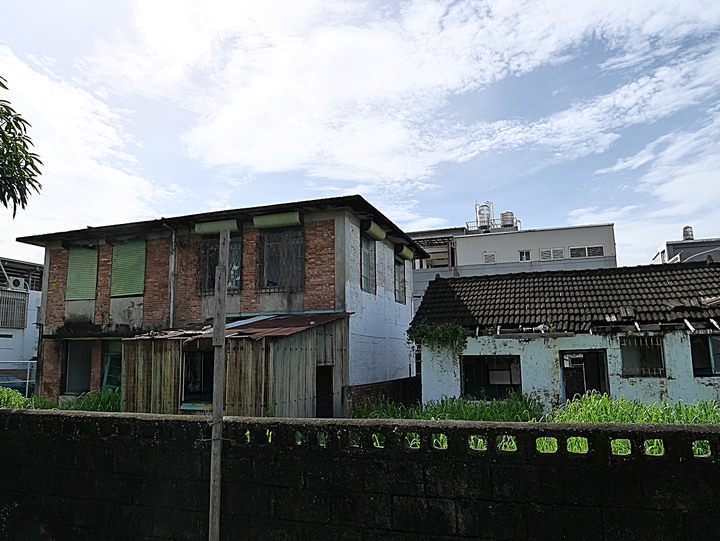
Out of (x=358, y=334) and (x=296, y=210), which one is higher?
(x=296, y=210)

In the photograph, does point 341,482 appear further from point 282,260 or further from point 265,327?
point 282,260

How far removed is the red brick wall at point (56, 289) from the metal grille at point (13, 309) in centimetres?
1180

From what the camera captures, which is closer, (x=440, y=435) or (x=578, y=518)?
(x=578, y=518)

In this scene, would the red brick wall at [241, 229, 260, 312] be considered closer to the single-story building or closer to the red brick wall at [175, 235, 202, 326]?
the red brick wall at [175, 235, 202, 326]

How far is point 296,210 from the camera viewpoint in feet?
41.4

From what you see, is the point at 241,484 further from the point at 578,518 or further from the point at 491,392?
the point at 491,392

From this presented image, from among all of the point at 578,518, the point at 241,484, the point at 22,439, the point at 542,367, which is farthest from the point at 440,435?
the point at 542,367

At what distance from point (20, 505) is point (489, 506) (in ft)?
16.0

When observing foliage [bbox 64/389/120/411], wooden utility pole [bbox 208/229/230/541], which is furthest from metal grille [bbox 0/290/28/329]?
wooden utility pole [bbox 208/229/230/541]

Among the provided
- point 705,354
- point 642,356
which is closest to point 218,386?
point 642,356

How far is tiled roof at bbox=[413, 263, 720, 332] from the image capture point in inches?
472

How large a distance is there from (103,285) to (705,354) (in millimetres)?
15973

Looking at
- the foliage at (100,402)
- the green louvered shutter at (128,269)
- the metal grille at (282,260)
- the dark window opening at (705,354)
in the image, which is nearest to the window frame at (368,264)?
the metal grille at (282,260)

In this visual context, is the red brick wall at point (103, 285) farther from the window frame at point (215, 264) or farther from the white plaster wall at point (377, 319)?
the white plaster wall at point (377, 319)
